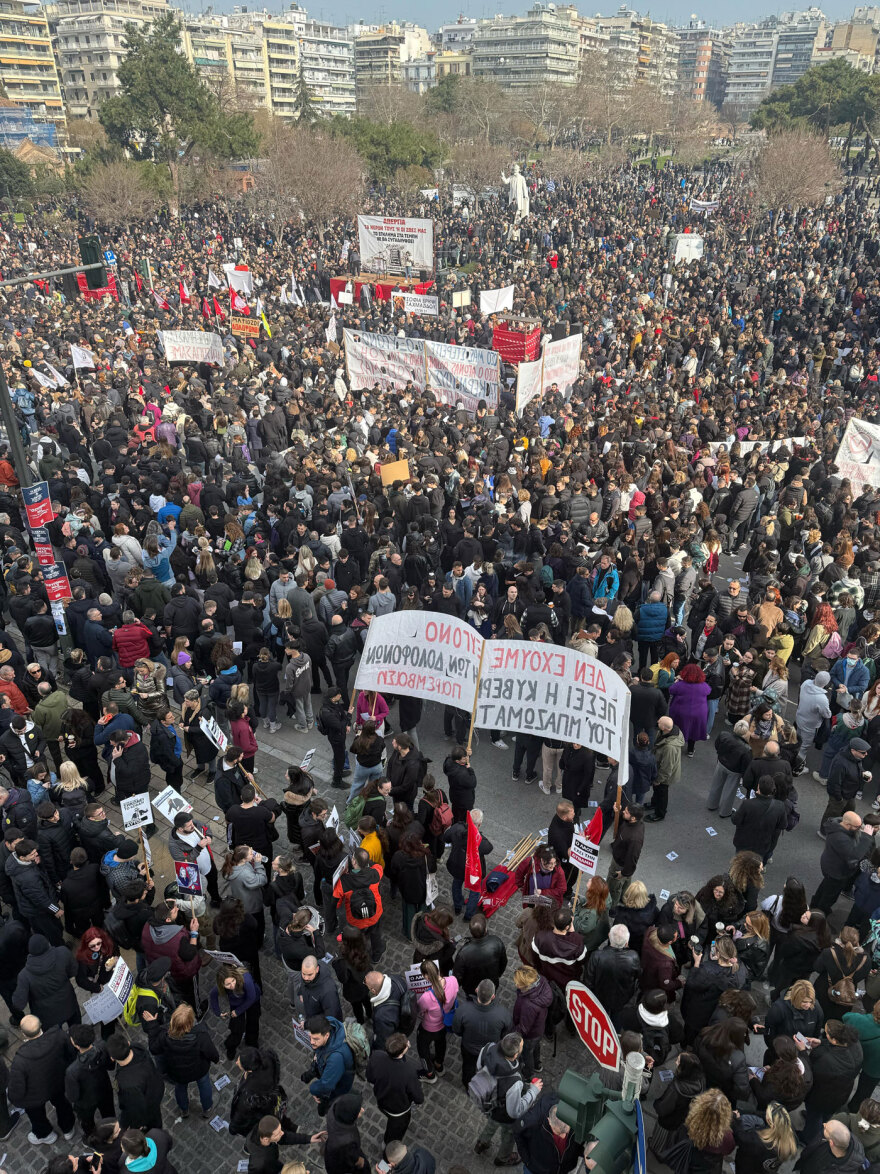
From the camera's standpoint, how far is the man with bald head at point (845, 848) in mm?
7062

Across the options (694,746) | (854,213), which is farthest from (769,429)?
(854,213)

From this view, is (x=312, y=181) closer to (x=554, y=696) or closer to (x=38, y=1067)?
(x=554, y=696)

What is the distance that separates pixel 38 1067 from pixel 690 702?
22.9 ft

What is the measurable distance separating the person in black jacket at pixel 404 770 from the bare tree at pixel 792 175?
45.2m

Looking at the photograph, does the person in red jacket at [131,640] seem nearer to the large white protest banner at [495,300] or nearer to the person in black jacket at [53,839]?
the person in black jacket at [53,839]

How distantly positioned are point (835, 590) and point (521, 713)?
533 centimetres

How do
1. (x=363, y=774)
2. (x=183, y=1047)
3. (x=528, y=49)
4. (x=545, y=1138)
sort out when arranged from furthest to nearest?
1. (x=528, y=49)
2. (x=363, y=774)
3. (x=183, y=1047)
4. (x=545, y=1138)

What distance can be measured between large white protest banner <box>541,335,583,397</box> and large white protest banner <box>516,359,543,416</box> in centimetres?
23

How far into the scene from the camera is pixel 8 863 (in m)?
6.62

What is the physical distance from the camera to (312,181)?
147ft

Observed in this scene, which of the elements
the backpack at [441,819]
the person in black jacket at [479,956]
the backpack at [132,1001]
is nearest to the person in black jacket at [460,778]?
the backpack at [441,819]

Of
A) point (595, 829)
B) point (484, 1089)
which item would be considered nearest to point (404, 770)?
point (595, 829)

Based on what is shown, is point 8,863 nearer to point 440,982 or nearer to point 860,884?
point 440,982

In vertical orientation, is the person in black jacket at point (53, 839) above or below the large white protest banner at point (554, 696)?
below
